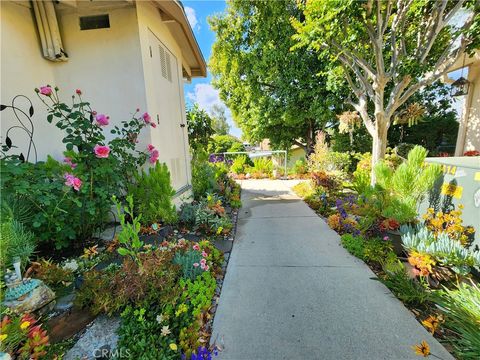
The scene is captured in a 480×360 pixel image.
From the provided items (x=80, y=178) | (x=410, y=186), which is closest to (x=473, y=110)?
(x=410, y=186)

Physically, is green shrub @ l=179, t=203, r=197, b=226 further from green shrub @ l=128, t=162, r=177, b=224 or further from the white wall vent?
the white wall vent

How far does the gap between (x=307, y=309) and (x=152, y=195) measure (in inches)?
100

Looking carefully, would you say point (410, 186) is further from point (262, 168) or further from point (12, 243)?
point (262, 168)

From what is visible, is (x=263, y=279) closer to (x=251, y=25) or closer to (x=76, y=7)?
(x=76, y=7)

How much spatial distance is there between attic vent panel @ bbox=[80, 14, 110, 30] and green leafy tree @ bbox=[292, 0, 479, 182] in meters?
4.13

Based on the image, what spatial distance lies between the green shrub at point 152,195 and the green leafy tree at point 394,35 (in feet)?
15.3

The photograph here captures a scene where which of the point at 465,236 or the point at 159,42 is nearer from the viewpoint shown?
the point at 465,236

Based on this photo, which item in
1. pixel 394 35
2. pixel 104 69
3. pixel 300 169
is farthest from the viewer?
pixel 300 169

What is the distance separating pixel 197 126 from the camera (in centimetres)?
676

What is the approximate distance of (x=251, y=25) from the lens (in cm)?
1041

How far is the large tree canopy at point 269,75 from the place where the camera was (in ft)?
30.5

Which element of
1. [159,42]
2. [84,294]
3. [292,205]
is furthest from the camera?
[292,205]

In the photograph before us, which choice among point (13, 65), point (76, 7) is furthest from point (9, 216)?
point (76, 7)

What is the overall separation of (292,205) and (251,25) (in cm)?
969
